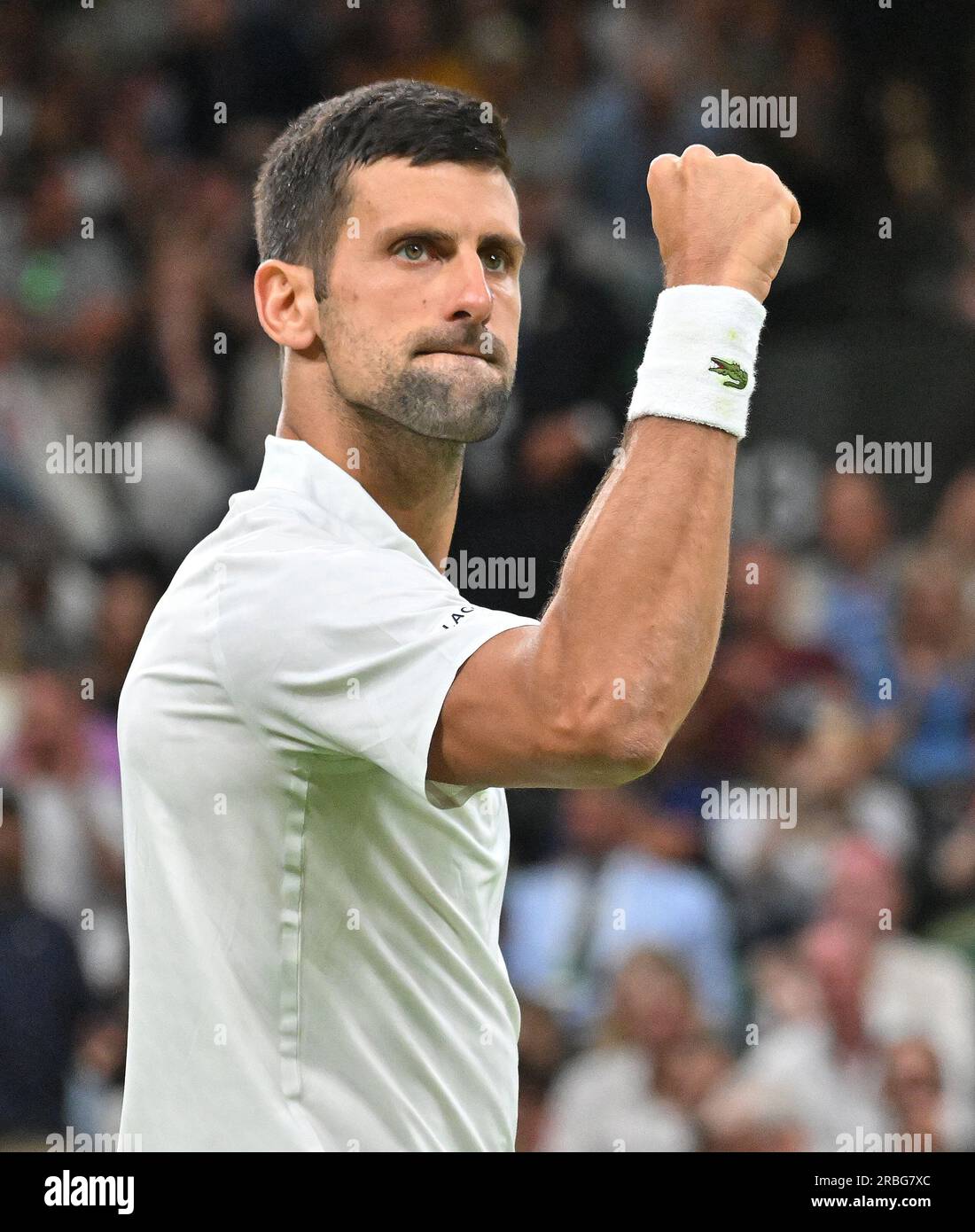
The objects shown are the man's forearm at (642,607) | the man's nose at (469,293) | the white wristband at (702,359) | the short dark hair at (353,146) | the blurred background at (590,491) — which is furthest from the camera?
the blurred background at (590,491)

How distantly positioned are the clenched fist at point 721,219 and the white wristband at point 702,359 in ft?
0.06

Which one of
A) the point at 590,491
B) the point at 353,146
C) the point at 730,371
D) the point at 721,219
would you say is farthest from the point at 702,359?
the point at 590,491

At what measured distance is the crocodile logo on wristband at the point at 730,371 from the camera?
157cm

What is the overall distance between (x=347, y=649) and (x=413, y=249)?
1.63 feet

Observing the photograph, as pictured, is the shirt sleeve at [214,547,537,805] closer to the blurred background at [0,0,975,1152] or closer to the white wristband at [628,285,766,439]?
the white wristband at [628,285,766,439]

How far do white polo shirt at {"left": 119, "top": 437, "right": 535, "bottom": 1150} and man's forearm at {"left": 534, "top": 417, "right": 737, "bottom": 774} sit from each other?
11cm

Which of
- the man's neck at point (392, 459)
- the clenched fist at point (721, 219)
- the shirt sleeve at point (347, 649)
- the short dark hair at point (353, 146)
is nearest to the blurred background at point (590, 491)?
the man's neck at point (392, 459)

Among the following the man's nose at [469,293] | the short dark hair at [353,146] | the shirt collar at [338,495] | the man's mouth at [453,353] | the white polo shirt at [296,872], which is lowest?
the white polo shirt at [296,872]

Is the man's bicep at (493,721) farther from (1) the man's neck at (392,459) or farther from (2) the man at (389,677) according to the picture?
(1) the man's neck at (392,459)

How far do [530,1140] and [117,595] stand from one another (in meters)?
1.91

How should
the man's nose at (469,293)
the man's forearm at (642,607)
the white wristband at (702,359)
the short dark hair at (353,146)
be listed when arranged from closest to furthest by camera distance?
the man's forearm at (642,607), the white wristband at (702,359), the man's nose at (469,293), the short dark hair at (353,146)

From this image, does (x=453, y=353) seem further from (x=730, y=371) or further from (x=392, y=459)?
(x=730, y=371)

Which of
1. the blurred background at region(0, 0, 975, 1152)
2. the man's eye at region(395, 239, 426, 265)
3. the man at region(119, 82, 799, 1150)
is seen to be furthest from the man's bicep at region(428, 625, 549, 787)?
the blurred background at region(0, 0, 975, 1152)

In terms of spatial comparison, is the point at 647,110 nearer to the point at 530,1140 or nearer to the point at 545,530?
the point at 545,530
